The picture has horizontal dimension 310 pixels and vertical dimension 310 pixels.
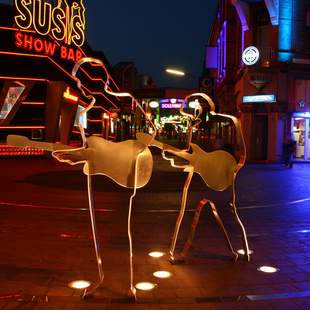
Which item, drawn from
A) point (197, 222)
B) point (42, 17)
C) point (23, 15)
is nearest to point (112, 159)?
point (197, 222)

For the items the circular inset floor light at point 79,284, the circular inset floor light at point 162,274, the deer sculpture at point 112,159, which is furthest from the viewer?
the circular inset floor light at point 162,274

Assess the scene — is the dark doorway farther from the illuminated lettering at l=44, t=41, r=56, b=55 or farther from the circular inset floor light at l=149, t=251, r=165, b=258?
the circular inset floor light at l=149, t=251, r=165, b=258

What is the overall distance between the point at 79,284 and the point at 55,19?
73.0ft

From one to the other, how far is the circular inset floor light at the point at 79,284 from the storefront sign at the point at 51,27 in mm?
19835

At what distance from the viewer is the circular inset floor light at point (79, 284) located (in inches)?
220

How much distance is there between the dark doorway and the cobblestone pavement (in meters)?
11.4

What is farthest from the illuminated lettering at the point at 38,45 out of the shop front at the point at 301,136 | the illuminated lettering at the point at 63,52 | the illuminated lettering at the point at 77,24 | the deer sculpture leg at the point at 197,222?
the deer sculpture leg at the point at 197,222

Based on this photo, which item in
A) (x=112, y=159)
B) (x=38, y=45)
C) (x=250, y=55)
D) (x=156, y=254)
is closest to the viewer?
(x=112, y=159)

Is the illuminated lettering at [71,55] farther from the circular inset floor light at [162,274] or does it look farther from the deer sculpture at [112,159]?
the deer sculpture at [112,159]

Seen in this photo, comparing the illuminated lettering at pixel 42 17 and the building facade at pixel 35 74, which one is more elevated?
the illuminated lettering at pixel 42 17

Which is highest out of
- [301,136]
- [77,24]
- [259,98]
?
[77,24]

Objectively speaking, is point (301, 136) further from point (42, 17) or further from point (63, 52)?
point (42, 17)

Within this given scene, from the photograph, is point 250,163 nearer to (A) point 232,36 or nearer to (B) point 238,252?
(A) point 232,36

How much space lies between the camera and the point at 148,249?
748 cm
